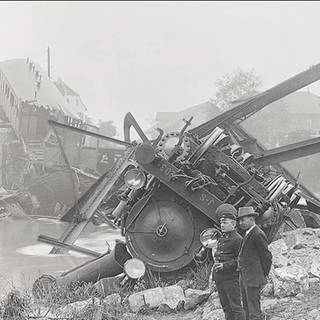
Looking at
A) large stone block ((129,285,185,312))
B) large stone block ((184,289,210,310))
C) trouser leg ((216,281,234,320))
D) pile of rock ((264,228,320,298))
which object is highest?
trouser leg ((216,281,234,320))

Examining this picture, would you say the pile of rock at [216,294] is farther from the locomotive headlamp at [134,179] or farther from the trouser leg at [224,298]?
the locomotive headlamp at [134,179]

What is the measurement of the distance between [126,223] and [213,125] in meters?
2.59

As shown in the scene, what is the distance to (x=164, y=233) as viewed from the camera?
7.67 meters

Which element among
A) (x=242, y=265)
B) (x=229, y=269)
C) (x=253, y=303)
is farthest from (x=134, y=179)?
(x=253, y=303)

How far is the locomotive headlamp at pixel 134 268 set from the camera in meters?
7.38

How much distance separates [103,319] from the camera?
5633mm

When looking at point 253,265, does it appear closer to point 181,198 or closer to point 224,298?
point 224,298

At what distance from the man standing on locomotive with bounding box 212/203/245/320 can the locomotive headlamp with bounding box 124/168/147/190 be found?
9.13ft

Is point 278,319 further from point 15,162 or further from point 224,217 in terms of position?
point 15,162

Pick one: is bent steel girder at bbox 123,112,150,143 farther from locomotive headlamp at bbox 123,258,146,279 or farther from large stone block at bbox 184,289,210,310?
large stone block at bbox 184,289,210,310

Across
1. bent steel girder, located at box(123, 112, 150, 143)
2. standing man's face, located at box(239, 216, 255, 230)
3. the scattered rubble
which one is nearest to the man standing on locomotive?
standing man's face, located at box(239, 216, 255, 230)

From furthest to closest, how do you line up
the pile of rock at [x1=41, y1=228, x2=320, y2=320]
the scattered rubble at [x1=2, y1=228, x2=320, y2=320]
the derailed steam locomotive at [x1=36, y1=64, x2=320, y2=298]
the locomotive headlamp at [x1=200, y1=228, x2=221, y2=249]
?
the derailed steam locomotive at [x1=36, y1=64, x2=320, y2=298] < the pile of rock at [x1=41, y1=228, x2=320, y2=320] < the locomotive headlamp at [x1=200, y1=228, x2=221, y2=249] < the scattered rubble at [x1=2, y1=228, x2=320, y2=320]

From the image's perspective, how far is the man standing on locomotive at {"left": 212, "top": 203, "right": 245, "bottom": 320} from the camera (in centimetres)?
501

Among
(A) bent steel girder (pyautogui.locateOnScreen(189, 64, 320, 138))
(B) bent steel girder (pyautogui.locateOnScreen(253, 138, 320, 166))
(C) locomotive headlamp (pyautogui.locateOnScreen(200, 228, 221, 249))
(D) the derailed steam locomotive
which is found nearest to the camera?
(C) locomotive headlamp (pyautogui.locateOnScreen(200, 228, 221, 249))
